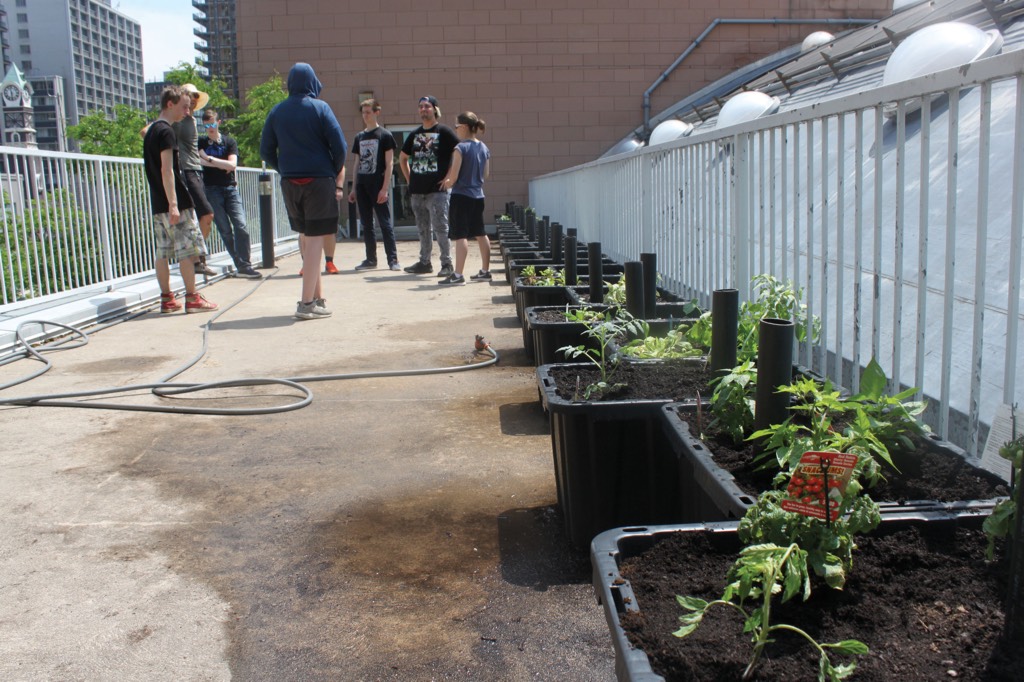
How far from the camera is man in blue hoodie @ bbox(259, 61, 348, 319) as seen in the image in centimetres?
712

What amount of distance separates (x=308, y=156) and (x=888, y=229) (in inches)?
183

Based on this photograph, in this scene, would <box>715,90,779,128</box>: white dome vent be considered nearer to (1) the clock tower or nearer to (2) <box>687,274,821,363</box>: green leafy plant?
(2) <box>687,274,821,363</box>: green leafy plant

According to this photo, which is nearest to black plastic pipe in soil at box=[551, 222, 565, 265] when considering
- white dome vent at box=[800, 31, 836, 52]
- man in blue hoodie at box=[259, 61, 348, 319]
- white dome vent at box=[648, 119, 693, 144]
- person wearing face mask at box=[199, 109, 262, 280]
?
man in blue hoodie at box=[259, 61, 348, 319]

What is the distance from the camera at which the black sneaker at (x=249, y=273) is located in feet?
35.5

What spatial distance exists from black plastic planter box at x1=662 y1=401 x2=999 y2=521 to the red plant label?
9.1 inches

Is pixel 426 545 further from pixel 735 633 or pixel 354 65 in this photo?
pixel 354 65

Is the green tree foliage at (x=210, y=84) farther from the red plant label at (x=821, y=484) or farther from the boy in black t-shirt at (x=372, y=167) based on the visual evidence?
the red plant label at (x=821, y=484)

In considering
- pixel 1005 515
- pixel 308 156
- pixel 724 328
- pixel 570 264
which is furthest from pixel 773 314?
pixel 308 156

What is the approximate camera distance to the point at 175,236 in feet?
24.5

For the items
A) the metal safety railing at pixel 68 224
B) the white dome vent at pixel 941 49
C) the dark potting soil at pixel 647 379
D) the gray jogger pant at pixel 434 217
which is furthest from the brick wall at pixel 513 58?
the dark potting soil at pixel 647 379

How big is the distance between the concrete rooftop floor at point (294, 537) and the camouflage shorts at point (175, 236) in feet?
6.70

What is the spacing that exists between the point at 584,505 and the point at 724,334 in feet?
2.39

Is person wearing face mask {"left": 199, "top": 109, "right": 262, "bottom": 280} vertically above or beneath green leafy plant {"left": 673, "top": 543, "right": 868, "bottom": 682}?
above

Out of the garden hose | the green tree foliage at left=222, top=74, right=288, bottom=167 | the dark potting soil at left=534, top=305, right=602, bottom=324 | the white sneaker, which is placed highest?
the green tree foliage at left=222, top=74, right=288, bottom=167
